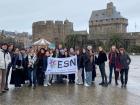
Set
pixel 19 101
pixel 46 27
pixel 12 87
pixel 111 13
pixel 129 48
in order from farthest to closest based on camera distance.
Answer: pixel 111 13 < pixel 129 48 < pixel 46 27 < pixel 12 87 < pixel 19 101

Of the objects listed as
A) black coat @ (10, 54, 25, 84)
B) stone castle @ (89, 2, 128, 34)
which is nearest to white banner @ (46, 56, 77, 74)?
black coat @ (10, 54, 25, 84)

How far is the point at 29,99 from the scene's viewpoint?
13883 millimetres

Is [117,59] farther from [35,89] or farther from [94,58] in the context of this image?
[35,89]

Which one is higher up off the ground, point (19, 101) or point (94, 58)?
point (94, 58)

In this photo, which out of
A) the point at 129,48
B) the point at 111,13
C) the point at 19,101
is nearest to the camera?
the point at 19,101

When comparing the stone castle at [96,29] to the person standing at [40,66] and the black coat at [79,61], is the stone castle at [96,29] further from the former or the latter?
the person standing at [40,66]

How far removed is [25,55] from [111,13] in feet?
393

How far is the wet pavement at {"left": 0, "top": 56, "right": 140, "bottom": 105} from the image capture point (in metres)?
13.2

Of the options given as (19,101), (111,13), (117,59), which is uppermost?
(111,13)

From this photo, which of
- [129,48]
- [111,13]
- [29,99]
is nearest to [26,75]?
[29,99]

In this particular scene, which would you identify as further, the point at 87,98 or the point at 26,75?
the point at 26,75

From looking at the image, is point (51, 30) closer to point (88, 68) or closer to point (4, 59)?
point (88, 68)

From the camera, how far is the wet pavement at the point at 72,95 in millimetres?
13203

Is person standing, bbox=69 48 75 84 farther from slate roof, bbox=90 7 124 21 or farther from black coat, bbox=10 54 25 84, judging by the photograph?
slate roof, bbox=90 7 124 21
